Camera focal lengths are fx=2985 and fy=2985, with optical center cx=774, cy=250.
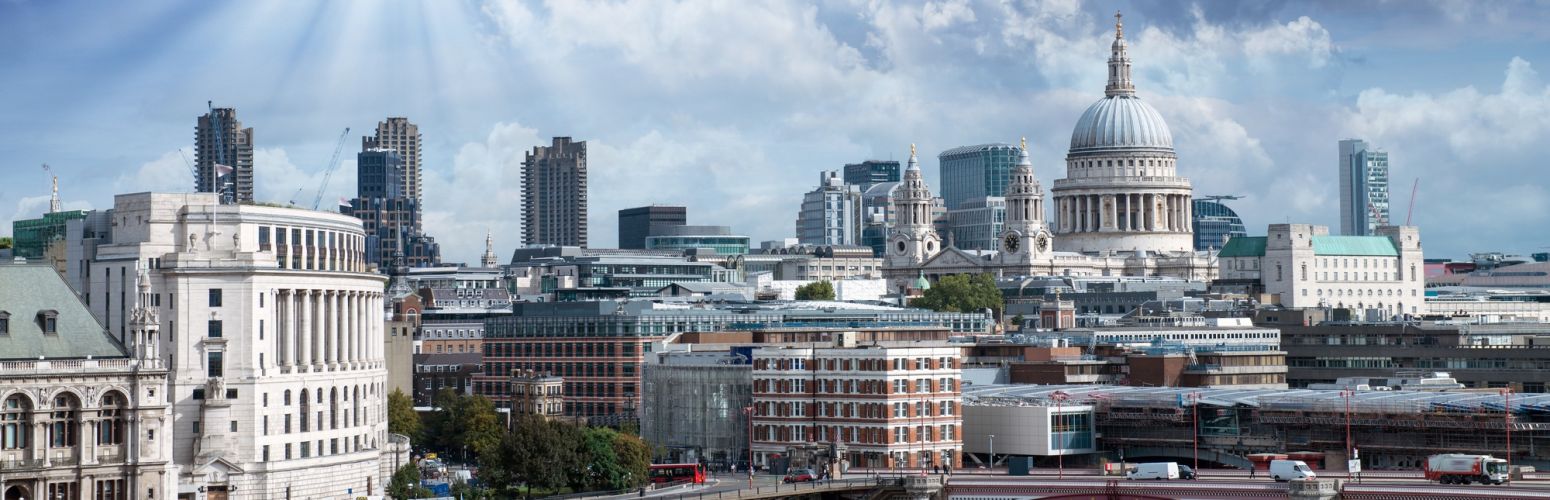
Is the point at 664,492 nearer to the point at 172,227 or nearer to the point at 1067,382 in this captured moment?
the point at 172,227

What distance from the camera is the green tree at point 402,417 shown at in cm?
18812

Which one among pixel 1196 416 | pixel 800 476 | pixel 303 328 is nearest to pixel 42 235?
pixel 303 328

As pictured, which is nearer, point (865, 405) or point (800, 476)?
point (800, 476)

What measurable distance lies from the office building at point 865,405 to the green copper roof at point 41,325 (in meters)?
43.7

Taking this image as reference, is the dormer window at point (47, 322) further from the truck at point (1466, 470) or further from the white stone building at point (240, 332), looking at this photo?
the truck at point (1466, 470)

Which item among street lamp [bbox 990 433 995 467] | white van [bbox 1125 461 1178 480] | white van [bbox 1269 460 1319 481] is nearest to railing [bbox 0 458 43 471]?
white van [bbox 1125 461 1178 480]

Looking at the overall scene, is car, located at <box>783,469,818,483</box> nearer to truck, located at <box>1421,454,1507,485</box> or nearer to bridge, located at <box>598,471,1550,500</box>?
bridge, located at <box>598,471,1550,500</box>

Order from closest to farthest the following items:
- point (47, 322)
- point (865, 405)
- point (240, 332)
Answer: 1. point (47, 322)
2. point (240, 332)
3. point (865, 405)

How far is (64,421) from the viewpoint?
418 ft

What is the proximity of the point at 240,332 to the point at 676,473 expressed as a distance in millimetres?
27933

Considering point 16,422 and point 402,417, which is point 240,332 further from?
point 402,417

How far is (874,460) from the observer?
6348 inches

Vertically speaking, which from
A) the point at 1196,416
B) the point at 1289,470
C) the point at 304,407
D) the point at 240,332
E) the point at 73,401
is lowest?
the point at 1289,470

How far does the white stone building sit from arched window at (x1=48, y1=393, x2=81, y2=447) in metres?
11.7
